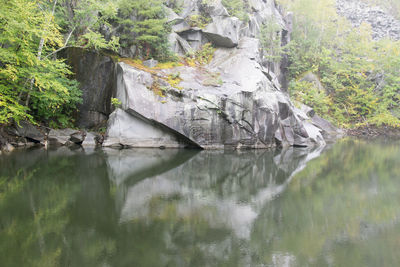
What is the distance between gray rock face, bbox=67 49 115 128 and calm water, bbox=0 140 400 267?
22.4 feet

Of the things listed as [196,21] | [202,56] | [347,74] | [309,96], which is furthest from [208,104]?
[347,74]

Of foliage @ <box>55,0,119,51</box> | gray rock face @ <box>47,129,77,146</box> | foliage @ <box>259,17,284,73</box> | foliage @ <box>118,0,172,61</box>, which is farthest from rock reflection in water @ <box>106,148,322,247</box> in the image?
foliage @ <box>259,17,284,73</box>

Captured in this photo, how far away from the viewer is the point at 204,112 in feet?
63.9

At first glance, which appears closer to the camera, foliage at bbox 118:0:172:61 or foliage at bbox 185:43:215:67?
foliage at bbox 118:0:172:61

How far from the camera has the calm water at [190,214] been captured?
5.34 m

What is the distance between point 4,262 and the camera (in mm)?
4699

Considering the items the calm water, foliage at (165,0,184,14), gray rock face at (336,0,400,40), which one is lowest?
the calm water

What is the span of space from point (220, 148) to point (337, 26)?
40743 millimetres

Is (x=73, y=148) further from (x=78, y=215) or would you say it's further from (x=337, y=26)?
(x=337, y=26)

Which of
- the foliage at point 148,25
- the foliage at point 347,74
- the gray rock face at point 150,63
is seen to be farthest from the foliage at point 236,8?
the gray rock face at point 150,63

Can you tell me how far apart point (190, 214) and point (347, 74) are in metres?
40.6

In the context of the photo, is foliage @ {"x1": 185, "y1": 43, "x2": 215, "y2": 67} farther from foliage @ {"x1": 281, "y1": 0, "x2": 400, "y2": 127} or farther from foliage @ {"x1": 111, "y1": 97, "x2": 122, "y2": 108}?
foliage @ {"x1": 281, "y1": 0, "x2": 400, "y2": 127}

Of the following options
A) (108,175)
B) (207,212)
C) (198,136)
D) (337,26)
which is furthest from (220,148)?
(337,26)

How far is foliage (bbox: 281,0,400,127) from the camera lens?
3781cm
